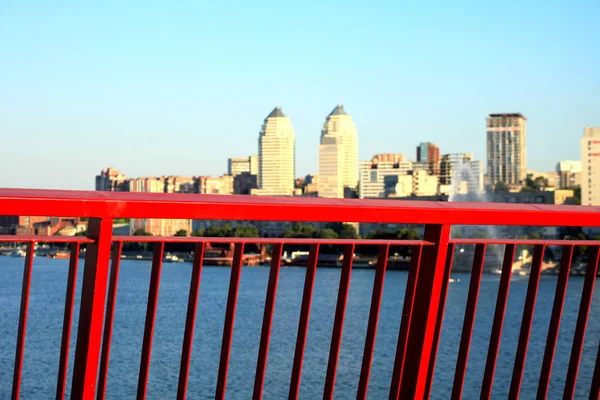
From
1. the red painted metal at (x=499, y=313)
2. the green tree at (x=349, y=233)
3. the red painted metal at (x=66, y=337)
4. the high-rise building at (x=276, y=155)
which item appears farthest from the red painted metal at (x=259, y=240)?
the high-rise building at (x=276, y=155)

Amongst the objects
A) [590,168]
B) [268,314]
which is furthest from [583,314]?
[590,168]

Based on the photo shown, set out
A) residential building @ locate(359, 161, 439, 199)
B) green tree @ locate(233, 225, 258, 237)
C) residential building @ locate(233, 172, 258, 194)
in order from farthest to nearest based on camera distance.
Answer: residential building @ locate(233, 172, 258, 194) < residential building @ locate(359, 161, 439, 199) < green tree @ locate(233, 225, 258, 237)

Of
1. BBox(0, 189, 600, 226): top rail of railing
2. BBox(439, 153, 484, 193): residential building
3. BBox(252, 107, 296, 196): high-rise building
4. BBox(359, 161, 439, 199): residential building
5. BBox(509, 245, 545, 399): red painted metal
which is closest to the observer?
BBox(0, 189, 600, 226): top rail of railing

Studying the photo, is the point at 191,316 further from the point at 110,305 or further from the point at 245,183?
the point at 245,183

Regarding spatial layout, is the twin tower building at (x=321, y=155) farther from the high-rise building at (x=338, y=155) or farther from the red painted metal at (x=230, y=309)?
the red painted metal at (x=230, y=309)

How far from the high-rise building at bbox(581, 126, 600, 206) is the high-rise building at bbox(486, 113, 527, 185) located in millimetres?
48587

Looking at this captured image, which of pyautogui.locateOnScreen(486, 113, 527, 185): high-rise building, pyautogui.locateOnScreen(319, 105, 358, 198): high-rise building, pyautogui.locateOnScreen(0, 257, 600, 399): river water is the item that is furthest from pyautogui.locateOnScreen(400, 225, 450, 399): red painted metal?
pyautogui.locateOnScreen(486, 113, 527, 185): high-rise building

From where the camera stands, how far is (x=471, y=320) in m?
2.45

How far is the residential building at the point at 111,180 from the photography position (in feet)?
387

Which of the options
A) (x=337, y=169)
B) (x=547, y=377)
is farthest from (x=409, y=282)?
(x=337, y=169)

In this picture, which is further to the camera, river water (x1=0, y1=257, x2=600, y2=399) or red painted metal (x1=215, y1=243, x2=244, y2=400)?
river water (x1=0, y1=257, x2=600, y2=399)

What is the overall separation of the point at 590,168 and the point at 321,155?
4806 cm

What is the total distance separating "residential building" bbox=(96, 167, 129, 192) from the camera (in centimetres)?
11806

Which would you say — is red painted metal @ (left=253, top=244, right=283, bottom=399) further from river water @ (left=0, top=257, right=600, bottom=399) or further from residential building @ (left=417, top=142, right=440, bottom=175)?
residential building @ (left=417, top=142, right=440, bottom=175)
